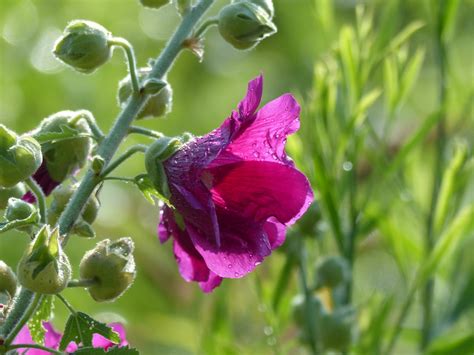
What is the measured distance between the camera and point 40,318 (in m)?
1.10

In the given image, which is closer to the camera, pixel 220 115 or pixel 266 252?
pixel 266 252

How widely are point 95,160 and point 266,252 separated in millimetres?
201

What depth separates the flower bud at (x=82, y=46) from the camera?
117 cm

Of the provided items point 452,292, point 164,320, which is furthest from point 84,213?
point 164,320

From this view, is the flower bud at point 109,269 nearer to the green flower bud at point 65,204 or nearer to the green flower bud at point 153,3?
the green flower bud at point 65,204

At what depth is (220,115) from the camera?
302 cm

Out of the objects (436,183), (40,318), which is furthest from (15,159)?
(436,183)

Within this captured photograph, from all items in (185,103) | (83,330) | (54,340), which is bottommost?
(185,103)

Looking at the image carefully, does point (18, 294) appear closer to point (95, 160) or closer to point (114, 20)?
point (95, 160)

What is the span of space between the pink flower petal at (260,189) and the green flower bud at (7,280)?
0.75 ft

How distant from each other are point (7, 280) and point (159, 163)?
0.66 feet

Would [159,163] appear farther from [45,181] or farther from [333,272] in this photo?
[333,272]

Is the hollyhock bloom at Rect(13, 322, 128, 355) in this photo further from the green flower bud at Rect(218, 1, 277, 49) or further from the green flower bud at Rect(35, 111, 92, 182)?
the green flower bud at Rect(218, 1, 277, 49)

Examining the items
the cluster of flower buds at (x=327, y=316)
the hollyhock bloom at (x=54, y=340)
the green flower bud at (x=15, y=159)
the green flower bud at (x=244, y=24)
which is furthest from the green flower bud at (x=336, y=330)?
the green flower bud at (x=15, y=159)
